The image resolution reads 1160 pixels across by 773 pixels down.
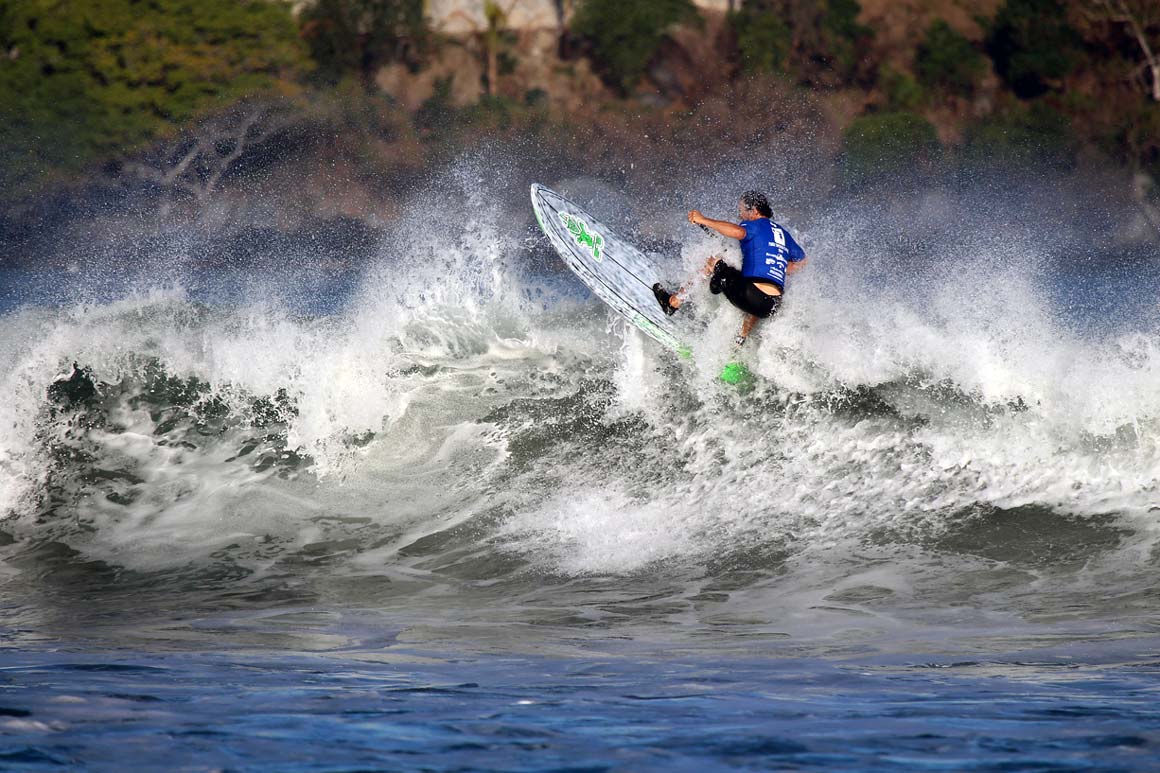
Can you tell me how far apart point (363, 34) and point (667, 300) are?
36221 mm

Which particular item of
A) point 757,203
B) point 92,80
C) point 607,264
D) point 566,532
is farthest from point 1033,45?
point 566,532

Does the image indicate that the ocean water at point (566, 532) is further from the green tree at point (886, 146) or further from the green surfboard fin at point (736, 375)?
the green tree at point (886, 146)

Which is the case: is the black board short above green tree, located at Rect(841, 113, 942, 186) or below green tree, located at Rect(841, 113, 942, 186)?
below

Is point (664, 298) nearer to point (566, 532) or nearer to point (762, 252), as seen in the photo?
point (762, 252)

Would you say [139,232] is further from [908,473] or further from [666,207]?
[908,473]

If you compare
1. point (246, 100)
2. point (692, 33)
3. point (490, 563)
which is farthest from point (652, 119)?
point (490, 563)

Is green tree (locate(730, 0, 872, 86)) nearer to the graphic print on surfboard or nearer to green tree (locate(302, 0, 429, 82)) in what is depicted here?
green tree (locate(302, 0, 429, 82))

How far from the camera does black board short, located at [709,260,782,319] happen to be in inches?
360

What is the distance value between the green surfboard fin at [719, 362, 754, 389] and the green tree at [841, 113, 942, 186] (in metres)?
32.2

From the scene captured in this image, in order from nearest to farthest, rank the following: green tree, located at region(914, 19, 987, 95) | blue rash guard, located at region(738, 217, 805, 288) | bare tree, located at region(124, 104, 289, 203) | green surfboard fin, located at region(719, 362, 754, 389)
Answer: blue rash guard, located at region(738, 217, 805, 288) → green surfboard fin, located at region(719, 362, 754, 389) → bare tree, located at region(124, 104, 289, 203) → green tree, located at region(914, 19, 987, 95)

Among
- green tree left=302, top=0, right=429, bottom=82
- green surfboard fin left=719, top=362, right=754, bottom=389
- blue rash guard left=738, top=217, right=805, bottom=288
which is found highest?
green tree left=302, top=0, right=429, bottom=82

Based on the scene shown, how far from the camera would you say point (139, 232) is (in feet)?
126

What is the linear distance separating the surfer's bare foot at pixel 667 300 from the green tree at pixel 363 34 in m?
34.6

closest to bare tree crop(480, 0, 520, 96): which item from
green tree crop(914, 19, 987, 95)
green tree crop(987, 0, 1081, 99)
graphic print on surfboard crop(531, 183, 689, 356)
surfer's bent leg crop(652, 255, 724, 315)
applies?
green tree crop(914, 19, 987, 95)
